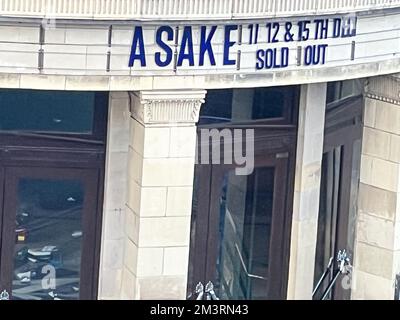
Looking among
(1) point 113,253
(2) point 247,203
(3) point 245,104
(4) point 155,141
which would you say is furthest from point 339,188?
(4) point 155,141

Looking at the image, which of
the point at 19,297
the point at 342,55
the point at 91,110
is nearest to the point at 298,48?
the point at 342,55

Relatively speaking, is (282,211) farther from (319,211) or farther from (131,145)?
(131,145)

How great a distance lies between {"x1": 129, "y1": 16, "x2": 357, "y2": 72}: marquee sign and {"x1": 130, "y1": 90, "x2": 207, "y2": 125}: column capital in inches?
17.6

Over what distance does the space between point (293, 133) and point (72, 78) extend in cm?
552

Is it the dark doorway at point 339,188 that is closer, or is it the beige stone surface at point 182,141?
the beige stone surface at point 182,141

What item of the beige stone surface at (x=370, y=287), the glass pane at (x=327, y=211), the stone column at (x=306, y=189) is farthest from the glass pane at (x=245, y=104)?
the beige stone surface at (x=370, y=287)

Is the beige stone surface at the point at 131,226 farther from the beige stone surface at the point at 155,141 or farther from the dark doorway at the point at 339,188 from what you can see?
the dark doorway at the point at 339,188

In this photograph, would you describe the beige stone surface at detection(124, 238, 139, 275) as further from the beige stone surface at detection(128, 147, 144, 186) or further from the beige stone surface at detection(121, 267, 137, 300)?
the beige stone surface at detection(128, 147, 144, 186)

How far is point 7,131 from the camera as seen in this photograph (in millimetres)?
37656

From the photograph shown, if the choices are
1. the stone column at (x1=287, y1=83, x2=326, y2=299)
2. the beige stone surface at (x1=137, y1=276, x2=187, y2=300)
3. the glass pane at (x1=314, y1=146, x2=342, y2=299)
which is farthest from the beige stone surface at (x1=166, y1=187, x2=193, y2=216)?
the glass pane at (x1=314, y1=146, x2=342, y2=299)

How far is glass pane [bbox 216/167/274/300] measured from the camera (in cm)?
3953

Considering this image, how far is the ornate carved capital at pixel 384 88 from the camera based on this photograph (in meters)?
39.6

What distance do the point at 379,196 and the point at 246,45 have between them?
17.4 feet

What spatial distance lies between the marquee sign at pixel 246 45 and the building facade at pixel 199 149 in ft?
0.11
